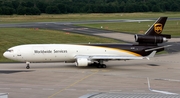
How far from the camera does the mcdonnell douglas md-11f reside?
46844mm

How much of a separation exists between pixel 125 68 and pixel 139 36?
4.66 meters

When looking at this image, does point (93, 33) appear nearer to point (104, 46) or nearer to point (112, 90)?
point (104, 46)

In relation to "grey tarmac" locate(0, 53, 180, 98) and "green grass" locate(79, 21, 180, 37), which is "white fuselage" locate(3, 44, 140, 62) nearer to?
"grey tarmac" locate(0, 53, 180, 98)

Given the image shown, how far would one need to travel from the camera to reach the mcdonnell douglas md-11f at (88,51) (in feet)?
154

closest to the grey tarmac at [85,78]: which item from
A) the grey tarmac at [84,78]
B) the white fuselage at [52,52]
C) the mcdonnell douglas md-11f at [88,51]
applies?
the grey tarmac at [84,78]

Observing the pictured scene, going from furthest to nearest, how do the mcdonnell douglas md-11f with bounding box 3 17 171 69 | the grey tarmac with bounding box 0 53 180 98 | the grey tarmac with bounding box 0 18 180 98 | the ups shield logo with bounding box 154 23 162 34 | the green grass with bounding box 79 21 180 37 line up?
the green grass with bounding box 79 21 180 37 → the ups shield logo with bounding box 154 23 162 34 → the mcdonnell douglas md-11f with bounding box 3 17 171 69 → the grey tarmac with bounding box 0 53 180 98 → the grey tarmac with bounding box 0 18 180 98

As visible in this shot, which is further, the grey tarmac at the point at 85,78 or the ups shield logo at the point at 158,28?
the ups shield logo at the point at 158,28

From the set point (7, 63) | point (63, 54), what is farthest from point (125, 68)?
point (7, 63)

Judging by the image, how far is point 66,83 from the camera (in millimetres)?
38312

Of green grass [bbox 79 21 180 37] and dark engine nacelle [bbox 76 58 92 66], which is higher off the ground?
green grass [bbox 79 21 180 37]

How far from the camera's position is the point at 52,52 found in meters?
47.1

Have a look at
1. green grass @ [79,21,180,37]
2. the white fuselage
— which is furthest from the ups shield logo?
green grass @ [79,21,180,37]

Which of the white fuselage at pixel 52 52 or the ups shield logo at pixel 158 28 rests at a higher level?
the ups shield logo at pixel 158 28

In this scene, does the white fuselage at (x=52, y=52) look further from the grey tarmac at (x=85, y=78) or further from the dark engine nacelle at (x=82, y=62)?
the dark engine nacelle at (x=82, y=62)
